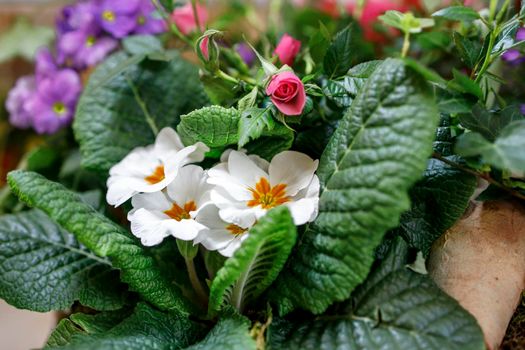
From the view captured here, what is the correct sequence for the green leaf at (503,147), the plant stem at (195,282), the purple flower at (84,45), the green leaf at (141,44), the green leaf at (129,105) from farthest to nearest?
the purple flower at (84,45)
the green leaf at (141,44)
the green leaf at (129,105)
the plant stem at (195,282)
the green leaf at (503,147)

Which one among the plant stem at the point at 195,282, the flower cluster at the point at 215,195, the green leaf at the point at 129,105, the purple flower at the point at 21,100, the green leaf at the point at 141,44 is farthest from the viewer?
the purple flower at the point at 21,100

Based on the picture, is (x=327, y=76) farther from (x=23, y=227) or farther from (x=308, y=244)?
(x=23, y=227)

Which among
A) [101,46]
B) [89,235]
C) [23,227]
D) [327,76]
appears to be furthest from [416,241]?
[101,46]

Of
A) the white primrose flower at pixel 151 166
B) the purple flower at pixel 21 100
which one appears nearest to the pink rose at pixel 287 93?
the white primrose flower at pixel 151 166

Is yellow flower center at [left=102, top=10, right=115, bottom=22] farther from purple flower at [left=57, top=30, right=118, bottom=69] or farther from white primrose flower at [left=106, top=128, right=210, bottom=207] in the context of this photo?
white primrose flower at [left=106, top=128, right=210, bottom=207]

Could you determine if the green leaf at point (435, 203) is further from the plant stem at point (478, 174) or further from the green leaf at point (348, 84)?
the green leaf at point (348, 84)

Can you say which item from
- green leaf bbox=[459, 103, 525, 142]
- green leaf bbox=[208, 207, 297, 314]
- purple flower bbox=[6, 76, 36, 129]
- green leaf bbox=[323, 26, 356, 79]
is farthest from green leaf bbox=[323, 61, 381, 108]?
purple flower bbox=[6, 76, 36, 129]
